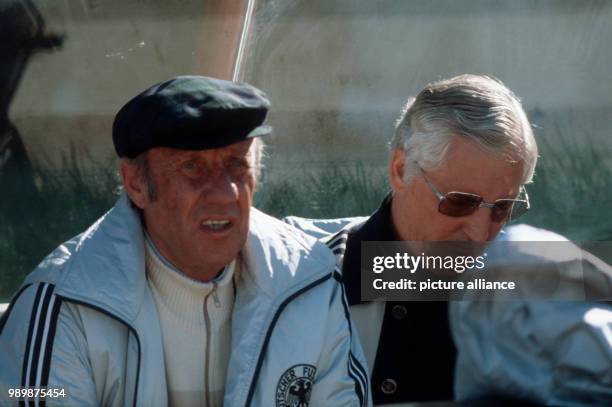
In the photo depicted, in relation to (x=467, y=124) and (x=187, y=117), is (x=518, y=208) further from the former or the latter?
(x=187, y=117)

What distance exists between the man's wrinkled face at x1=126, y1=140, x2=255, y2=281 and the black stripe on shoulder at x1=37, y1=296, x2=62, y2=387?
1.04 feet

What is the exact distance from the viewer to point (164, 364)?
88.0 inches

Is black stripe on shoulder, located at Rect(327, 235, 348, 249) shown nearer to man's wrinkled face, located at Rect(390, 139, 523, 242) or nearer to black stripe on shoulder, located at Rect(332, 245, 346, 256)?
black stripe on shoulder, located at Rect(332, 245, 346, 256)

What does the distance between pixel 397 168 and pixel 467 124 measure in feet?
0.86

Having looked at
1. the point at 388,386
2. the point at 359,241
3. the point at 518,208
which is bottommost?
the point at 388,386

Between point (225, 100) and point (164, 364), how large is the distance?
24.7 inches

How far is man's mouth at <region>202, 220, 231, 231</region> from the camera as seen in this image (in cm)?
233

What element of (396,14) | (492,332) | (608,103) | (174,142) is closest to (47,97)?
(396,14)

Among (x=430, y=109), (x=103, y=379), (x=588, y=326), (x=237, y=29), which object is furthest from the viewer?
(x=237, y=29)

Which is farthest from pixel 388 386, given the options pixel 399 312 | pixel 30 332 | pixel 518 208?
pixel 30 332

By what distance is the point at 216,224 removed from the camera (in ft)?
7.66

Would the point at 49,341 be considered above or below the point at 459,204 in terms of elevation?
below

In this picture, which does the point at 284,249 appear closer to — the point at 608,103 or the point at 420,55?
the point at 420,55

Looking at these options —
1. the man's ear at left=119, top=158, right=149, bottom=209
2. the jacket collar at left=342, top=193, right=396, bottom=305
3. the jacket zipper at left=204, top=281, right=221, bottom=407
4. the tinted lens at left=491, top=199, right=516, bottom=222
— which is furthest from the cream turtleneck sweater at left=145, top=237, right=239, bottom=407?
the tinted lens at left=491, top=199, right=516, bottom=222
